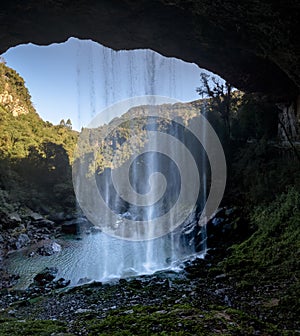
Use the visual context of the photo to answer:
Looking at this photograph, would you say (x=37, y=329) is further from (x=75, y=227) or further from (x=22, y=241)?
(x=75, y=227)

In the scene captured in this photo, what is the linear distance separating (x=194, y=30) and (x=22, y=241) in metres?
15.1

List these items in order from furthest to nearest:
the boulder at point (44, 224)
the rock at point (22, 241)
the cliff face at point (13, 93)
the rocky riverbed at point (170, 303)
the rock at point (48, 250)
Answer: the cliff face at point (13, 93) < the boulder at point (44, 224) < the rock at point (22, 241) < the rock at point (48, 250) < the rocky riverbed at point (170, 303)

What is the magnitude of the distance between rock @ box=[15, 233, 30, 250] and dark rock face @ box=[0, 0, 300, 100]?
11028 mm

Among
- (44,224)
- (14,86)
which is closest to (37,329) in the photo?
(44,224)

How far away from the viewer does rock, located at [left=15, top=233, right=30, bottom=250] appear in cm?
1593

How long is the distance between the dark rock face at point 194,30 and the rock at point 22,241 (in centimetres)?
1103

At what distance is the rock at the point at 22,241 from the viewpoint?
1593 cm

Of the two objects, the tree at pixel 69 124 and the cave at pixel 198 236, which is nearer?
the cave at pixel 198 236

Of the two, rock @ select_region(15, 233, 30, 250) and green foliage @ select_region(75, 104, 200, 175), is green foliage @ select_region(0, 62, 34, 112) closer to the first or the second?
green foliage @ select_region(75, 104, 200, 175)

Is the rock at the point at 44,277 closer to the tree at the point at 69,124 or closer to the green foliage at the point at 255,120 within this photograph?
the green foliage at the point at 255,120

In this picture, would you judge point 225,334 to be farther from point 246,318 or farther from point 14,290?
point 14,290

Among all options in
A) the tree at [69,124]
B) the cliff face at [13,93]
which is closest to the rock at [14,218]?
the cliff face at [13,93]

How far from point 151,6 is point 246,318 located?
8.36m

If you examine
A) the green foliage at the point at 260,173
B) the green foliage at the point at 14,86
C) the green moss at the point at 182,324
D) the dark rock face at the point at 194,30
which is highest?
the green foliage at the point at 14,86
